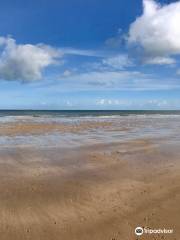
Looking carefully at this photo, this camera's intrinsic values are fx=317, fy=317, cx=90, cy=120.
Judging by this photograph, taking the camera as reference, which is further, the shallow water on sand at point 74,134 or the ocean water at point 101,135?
the shallow water on sand at point 74,134

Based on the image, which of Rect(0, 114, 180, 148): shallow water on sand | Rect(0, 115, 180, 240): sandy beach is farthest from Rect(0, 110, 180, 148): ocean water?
Rect(0, 115, 180, 240): sandy beach

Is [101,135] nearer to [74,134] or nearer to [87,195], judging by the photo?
[74,134]

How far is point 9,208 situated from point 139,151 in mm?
10349

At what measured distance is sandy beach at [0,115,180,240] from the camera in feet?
24.0

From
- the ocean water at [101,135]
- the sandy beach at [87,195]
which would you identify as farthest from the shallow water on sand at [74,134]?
the sandy beach at [87,195]

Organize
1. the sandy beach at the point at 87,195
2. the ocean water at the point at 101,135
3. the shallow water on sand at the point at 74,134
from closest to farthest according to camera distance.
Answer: the sandy beach at the point at 87,195
the ocean water at the point at 101,135
the shallow water on sand at the point at 74,134

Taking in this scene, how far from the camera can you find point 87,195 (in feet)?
31.3

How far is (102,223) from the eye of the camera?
299 inches

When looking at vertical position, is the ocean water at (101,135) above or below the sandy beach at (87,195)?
above

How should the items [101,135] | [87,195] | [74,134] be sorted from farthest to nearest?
[74,134], [101,135], [87,195]

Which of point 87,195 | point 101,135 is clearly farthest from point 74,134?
point 87,195

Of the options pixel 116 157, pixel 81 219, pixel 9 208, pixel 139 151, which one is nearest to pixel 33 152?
pixel 116 157

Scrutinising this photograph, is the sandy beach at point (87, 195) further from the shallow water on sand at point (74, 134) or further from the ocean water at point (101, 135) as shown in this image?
the shallow water on sand at point (74, 134)

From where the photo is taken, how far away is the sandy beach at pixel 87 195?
24.0 feet
